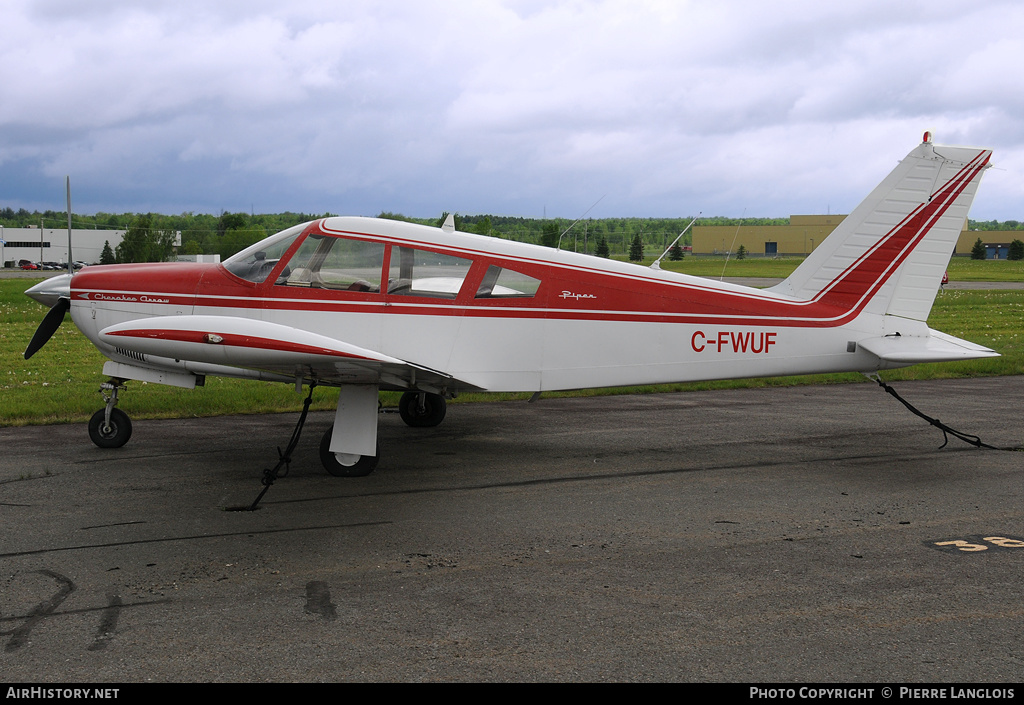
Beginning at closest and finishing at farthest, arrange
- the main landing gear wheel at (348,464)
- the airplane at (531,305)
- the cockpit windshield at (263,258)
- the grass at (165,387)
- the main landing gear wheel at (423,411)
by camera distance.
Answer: the main landing gear wheel at (348,464)
the airplane at (531,305)
the cockpit windshield at (263,258)
the main landing gear wheel at (423,411)
the grass at (165,387)

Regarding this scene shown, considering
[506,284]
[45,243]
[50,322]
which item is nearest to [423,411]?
[506,284]

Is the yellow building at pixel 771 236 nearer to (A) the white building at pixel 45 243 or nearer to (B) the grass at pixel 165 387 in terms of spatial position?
(B) the grass at pixel 165 387

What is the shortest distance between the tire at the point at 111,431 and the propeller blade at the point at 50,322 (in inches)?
37.9

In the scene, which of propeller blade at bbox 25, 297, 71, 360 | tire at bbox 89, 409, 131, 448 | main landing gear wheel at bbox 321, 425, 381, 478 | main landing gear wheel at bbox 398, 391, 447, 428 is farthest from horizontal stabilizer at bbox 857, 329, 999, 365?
propeller blade at bbox 25, 297, 71, 360

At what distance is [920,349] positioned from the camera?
8539mm

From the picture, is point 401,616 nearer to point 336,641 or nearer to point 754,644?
point 336,641

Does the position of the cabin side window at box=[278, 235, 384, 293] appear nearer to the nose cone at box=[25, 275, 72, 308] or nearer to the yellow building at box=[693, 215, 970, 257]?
the nose cone at box=[25, 275, 72, 308]

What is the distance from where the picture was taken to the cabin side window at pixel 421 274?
8281mm

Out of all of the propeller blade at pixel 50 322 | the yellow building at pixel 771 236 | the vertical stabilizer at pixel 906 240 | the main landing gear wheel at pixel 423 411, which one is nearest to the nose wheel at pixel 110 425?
the propeller blade at pixel 50 322

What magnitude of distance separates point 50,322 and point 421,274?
418 cm

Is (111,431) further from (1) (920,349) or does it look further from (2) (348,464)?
(1) (920,349)

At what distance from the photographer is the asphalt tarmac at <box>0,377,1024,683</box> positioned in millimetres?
4246

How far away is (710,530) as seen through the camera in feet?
21.1
